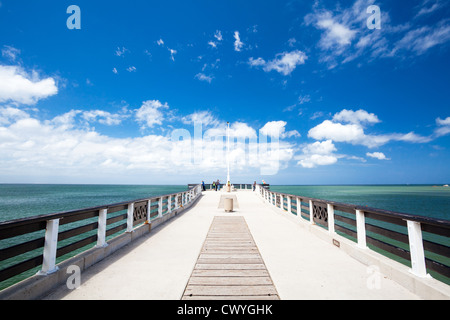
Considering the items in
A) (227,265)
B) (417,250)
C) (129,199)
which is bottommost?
(129,199)

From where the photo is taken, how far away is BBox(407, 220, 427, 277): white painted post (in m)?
3.16

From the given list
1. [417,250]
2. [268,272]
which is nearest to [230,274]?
[268,272]

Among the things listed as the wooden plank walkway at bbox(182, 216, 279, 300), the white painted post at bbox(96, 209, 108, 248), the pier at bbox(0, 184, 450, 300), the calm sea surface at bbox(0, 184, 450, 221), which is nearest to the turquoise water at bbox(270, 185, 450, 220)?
the calm sea surface at bbox(0, 184, 450, 221)

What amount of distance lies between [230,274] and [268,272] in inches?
27.4

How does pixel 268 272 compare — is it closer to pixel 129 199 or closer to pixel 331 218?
pixel 331 218

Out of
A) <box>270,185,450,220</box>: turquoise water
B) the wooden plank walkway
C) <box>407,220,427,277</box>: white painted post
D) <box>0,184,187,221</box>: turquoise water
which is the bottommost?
<box>270,185,450,220</box>: turquoise water

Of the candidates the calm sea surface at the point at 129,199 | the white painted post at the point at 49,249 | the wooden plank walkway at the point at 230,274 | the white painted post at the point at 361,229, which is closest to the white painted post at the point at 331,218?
the white painted post at the point at 361,229

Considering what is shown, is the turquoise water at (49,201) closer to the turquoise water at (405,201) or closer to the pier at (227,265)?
the pier at (227,265)

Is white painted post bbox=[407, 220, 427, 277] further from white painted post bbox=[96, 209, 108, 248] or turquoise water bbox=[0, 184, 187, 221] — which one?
turquoise water bbox=[0, 184, 187, 221]

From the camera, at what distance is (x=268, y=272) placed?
388cm

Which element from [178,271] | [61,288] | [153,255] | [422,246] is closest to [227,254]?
[178,271]

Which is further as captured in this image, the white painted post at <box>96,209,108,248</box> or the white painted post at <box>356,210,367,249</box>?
the white painted post at <box>96,209,108,248</box>

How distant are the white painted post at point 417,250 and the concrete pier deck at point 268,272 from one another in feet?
1.15

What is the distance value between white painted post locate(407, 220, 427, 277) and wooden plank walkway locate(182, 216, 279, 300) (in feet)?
7.05
